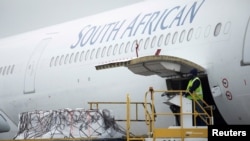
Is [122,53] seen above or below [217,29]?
below

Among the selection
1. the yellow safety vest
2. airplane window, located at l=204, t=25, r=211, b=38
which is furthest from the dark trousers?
airplane window, located at l=204, t=25, r=211, b=38

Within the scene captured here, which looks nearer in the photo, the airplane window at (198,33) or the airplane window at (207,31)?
the airplane window at (207,31)

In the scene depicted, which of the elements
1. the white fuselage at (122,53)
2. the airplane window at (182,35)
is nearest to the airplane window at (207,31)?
the white fuselage at (122,53)

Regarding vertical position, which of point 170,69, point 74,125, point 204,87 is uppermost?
point 170,69

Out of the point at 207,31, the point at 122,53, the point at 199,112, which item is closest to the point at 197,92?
the point at 199,112

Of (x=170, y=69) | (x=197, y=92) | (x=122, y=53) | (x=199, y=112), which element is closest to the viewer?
(x=197, y=92)

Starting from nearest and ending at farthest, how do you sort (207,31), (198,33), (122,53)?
(207,31)
(198,33)
(122,53)

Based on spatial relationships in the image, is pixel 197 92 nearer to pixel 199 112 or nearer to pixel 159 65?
pixel 199 112

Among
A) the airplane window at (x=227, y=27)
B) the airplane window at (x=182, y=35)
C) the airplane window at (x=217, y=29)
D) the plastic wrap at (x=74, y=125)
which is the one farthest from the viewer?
the airplane window at (x=182, y=35)

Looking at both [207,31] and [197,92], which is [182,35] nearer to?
[207,31]

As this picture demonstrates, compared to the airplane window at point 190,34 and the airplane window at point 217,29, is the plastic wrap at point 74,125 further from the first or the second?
the airplane window at point 217,29

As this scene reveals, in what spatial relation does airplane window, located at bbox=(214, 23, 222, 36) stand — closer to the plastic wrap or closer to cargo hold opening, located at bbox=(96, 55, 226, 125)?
cargo hold opening, located at bbox=(96, 55, 226, 125)

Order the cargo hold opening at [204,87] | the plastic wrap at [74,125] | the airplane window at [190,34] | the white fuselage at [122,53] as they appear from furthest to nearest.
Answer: the airplane window at [190,34]
the plastic wrap at [74,125]
the cargo hold opening at [204,87]
the white fuselage at [122,53]

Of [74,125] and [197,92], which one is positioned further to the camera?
[74,125]
